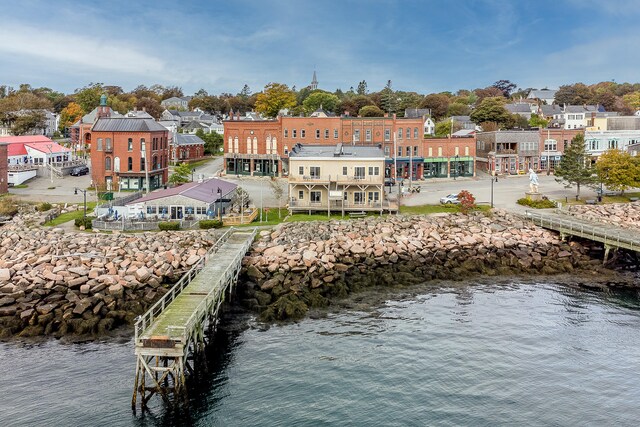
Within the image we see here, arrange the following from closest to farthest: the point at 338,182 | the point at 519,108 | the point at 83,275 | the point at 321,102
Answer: the point at 83,275
the point at 338,182
the point at 519,108
the point at 321,102

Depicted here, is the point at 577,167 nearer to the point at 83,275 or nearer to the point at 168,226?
the point at 168,226

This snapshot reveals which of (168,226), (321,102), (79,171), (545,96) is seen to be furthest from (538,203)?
(545,96)

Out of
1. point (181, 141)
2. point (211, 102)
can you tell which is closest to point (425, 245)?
point (181, 141)

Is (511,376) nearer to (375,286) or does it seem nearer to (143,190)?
(375,286)

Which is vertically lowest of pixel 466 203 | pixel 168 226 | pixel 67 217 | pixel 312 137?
pixel 168 226

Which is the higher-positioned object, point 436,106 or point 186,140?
point 436,106

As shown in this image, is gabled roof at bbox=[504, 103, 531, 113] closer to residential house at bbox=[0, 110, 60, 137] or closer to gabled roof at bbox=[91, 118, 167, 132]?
gabled roof at bbox=[91, 118, 167, 132]

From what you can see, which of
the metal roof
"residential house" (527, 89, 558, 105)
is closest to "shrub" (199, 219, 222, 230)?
the metal roof
